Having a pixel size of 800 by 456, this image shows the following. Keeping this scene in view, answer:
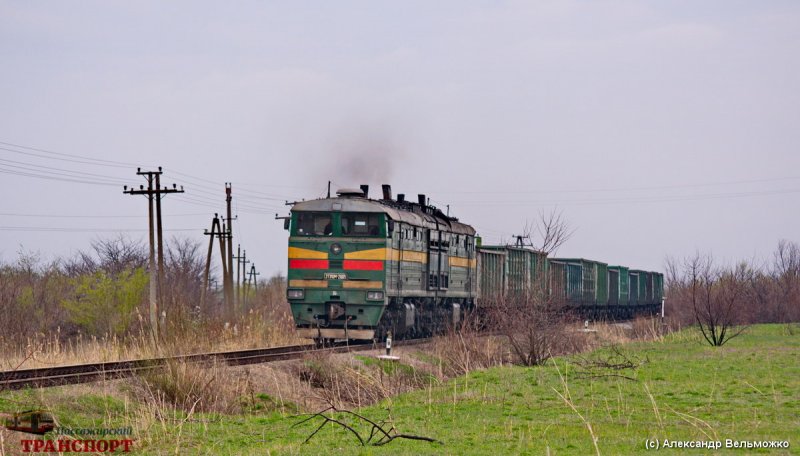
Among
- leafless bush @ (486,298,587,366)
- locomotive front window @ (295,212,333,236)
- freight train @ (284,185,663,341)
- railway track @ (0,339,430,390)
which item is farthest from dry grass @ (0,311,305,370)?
leafless bush @ (486,298,587,366)

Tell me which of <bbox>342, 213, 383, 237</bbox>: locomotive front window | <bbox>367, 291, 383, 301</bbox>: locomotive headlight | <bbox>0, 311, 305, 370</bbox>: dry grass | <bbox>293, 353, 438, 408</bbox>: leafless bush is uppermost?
<bbox>342, 213, 383, 237</bbox>: locomotive front window

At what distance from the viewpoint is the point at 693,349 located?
30.4m

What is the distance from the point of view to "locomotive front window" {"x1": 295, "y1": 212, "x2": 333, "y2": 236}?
28.4 meters

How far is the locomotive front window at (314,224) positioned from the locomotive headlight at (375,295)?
2.06 metres

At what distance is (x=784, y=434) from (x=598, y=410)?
3.39 m

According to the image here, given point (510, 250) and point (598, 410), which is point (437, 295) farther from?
point (598, 410)

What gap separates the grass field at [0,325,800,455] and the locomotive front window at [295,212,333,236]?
7.63 m

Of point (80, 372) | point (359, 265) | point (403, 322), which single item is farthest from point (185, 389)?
point (403, 322)

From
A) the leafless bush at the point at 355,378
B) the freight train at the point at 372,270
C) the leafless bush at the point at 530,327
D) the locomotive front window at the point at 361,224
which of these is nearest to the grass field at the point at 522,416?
the leafless bush at the point at 355,378

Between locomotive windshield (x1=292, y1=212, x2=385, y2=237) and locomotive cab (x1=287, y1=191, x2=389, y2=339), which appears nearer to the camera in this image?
locomotive cab (x1=287, y1=191, x2=389, y2=339)

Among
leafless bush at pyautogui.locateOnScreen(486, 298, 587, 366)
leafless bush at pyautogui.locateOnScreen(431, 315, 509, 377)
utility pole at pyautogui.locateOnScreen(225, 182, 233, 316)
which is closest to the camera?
leafless bush at pyautogui.locateOnScreen(431, 315, 509, 377)

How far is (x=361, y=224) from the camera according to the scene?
28406mm

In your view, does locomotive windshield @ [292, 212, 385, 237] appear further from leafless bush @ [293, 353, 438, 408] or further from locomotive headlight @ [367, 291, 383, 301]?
leafless bush @ [293, 353, 438, 408]

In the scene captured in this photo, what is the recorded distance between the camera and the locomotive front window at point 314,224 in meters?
28.4
